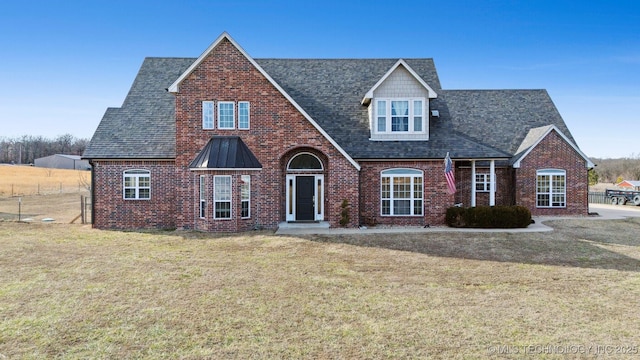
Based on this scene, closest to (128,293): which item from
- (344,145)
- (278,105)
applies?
(278,105)

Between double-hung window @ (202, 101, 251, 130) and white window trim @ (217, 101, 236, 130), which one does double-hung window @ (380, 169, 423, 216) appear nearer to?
double-hung window @ (202, 101, 251, 130)

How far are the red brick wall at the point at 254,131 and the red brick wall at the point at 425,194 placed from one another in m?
1.41

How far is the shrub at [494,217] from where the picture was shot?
1817 centimetres

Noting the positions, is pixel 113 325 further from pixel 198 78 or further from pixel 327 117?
pixel 327 117

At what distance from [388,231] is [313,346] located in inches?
464

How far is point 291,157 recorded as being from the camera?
18750 millimetres

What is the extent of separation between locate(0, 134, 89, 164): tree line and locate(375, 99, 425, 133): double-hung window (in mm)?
156338

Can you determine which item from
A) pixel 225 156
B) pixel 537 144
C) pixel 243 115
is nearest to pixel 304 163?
pixel 243 115

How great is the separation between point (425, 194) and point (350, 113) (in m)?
5.98

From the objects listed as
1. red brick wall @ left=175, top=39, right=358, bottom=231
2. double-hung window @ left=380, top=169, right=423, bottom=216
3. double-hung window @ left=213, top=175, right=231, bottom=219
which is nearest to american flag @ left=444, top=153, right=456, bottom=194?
double-hung window @ left=380, top=169, right=423, bottom=216

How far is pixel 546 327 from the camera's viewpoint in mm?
6883

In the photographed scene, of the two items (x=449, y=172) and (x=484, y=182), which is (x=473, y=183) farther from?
(x=449, y=172)

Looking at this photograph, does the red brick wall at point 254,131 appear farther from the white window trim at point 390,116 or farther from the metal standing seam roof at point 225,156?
the white window trim at point 390,116

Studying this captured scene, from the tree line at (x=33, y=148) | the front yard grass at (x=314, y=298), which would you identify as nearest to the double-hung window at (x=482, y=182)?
the front yard grass at (x=314, y=298)
